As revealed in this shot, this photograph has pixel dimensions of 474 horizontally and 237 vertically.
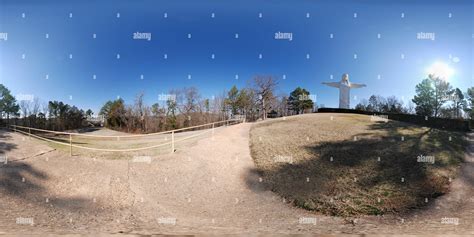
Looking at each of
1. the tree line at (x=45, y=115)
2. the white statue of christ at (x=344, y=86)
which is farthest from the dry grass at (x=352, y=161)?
the tree line at (x=45, y=115)

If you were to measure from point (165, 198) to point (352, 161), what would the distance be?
5054mm

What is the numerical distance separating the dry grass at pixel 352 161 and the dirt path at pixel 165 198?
1.28ft

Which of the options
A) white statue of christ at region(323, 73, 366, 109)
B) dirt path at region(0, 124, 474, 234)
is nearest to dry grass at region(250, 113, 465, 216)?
dirt path at region(0, 124, 474, 234)

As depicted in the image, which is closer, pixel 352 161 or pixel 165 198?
pixel 165 198

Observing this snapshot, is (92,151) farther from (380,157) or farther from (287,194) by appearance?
(380,157)

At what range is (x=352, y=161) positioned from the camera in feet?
22.1

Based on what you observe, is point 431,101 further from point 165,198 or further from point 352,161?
point 165,198

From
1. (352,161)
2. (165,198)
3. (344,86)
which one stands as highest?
(344,86)

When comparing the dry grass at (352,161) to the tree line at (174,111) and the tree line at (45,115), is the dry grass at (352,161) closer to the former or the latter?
the tree line at (174,111)

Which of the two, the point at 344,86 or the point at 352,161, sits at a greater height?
the point at 344,86

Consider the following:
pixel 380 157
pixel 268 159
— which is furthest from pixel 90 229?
pixel 380 157

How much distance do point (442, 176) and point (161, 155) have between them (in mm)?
7175

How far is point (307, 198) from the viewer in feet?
18.2

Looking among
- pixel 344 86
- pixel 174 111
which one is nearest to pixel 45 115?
pixel 174 111
